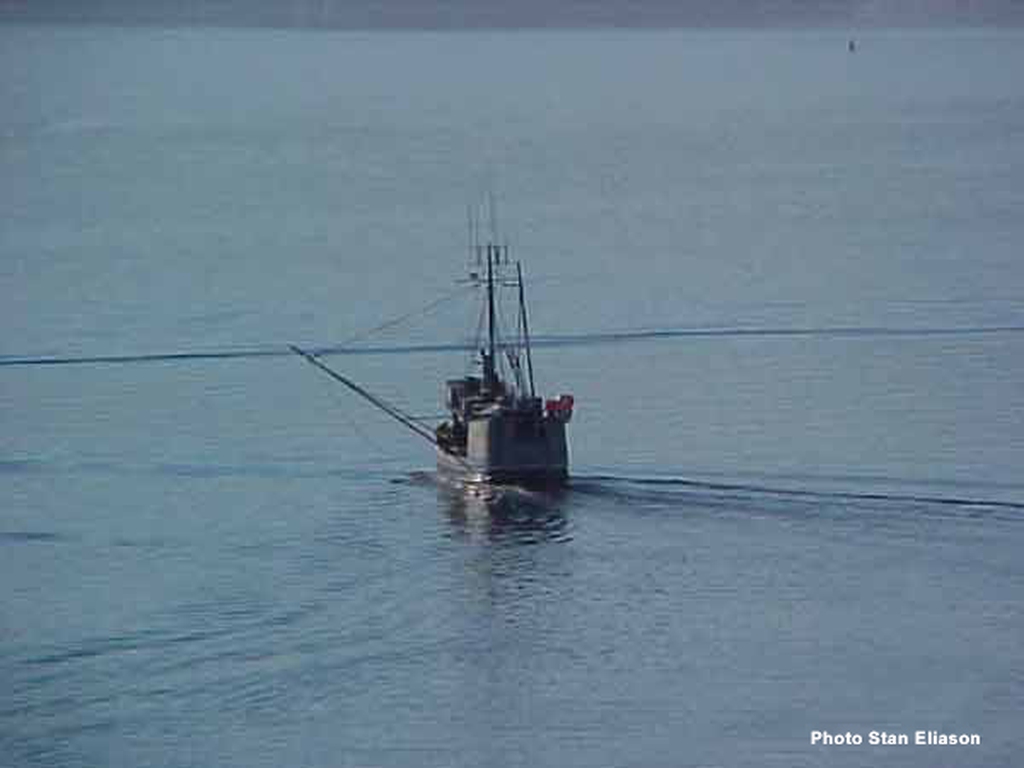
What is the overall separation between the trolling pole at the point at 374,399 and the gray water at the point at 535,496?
0.73 ft

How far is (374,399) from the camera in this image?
3825cm

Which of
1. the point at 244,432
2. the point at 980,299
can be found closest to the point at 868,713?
the point at 244,432

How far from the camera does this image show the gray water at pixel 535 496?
83.9 feet

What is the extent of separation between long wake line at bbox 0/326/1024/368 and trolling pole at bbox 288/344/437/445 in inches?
28.1

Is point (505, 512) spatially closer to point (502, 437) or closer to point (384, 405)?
point (502, 437)

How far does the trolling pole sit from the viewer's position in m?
36.2

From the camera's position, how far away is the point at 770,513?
3134 cm

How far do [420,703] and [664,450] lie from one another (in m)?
9.26

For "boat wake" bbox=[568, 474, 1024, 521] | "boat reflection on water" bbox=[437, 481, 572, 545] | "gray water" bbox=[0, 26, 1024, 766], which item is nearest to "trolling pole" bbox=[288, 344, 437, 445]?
"gray water" bbox=[0, 26, 1024, 766]

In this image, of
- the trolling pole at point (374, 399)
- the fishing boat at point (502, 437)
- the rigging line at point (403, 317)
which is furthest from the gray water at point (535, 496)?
the fishing boat at point (502, 437)

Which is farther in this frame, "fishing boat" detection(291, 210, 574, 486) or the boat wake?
"fishing boat" detection(291, 210, 574, 486)

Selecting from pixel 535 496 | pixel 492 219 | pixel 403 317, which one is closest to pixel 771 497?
pixel 535 496

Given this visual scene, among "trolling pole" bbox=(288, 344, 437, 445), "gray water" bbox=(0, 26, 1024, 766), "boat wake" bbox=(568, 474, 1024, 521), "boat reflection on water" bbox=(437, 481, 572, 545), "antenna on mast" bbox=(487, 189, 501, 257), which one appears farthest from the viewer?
"antenna on mast" bbox=(487, 189, 501, 257)

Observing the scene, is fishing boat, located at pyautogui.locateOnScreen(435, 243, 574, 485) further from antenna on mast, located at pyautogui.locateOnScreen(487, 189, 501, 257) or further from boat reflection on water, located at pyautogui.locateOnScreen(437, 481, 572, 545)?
Result: antenna on mast, located at pyautogui.locateOnScreen(487, 189, 501, 257)
